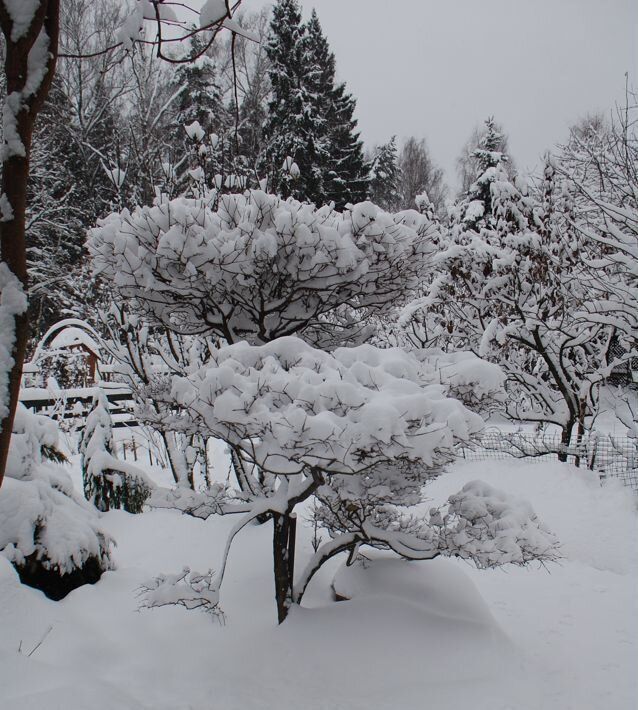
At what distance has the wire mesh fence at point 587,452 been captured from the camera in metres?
6.86

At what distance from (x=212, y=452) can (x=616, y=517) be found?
7586 millimetres

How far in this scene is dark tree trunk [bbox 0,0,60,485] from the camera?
1.22m

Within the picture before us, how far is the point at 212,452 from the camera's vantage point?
10930mm

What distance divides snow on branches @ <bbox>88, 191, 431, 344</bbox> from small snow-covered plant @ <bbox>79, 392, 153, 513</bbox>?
9.52 ft

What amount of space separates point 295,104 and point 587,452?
15879 mm

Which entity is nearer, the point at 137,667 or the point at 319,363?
the point at 319,363

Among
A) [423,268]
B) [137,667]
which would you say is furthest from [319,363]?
[137,667]

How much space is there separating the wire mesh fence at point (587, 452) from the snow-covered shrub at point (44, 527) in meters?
3.92

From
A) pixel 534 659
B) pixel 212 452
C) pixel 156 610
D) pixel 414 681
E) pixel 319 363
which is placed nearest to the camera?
pixel 319 363

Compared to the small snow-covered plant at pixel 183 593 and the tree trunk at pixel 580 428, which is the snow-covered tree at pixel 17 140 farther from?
the tree trunk at pixel 580 428

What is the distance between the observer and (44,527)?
153 inches

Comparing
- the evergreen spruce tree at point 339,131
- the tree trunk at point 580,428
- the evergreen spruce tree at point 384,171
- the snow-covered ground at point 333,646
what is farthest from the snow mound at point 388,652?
the evergreen spruce tree at point 384,171

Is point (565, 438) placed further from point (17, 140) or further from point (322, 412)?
point (17, 140)

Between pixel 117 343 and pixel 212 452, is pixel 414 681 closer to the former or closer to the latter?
pixel 117 343
